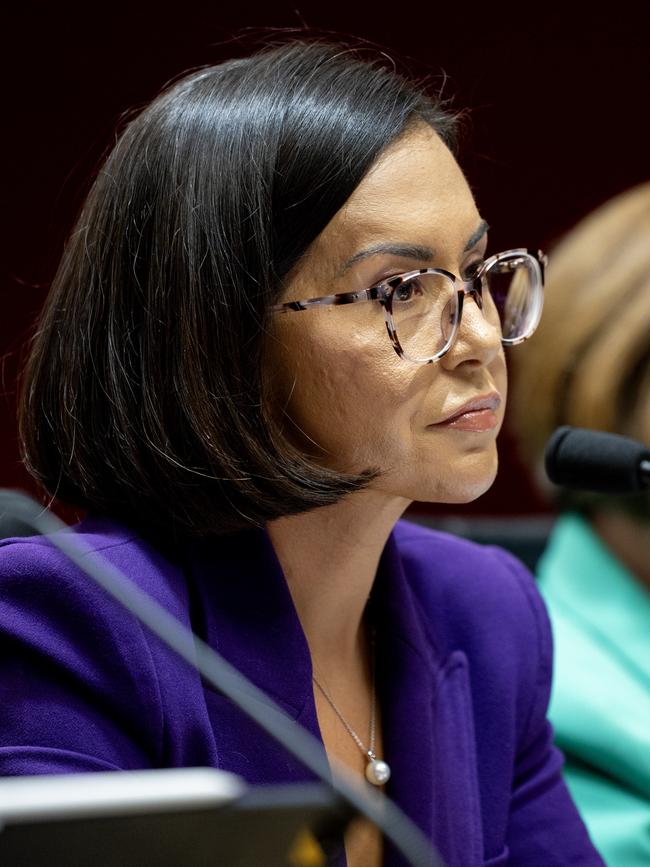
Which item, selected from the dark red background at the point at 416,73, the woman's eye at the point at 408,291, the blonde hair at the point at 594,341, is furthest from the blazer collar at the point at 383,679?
the dark red background at the point at 416,73

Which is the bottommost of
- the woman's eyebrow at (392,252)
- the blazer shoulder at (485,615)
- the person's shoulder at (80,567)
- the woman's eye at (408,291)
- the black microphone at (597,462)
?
the blazer shoulder at (485,615)

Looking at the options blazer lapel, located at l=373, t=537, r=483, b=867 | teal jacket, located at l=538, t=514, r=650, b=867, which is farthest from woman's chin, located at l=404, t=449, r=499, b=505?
teal jacket, located at l=538, t=514, r=650, b=867

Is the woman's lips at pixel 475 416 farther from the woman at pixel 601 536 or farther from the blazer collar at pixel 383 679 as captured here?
the woman at pixel 601 536

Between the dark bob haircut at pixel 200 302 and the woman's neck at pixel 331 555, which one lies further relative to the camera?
the woman's neck at pixel 331 555

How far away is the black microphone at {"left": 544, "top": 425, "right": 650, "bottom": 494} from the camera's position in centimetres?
118

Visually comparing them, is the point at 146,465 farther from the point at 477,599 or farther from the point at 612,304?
the point at 612,304

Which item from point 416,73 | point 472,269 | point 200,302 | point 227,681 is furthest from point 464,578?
point 416,73

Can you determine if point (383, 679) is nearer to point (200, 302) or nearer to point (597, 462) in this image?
point (597, 462)

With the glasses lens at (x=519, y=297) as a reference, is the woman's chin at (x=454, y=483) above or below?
below

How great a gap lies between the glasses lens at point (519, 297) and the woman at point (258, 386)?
2.6 inches

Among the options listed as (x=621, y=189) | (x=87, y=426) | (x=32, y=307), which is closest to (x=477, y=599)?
(x=87, y=426)

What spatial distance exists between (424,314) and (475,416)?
0.10 meters

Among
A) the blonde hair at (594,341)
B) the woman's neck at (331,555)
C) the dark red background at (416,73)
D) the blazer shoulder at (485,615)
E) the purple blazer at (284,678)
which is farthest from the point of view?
the dark red background at (416,73)

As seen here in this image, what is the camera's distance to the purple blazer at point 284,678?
99 centimetres
